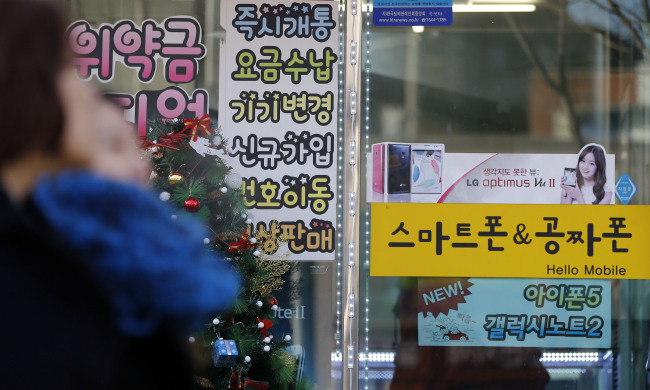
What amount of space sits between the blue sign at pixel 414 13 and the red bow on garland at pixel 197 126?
1540 mm

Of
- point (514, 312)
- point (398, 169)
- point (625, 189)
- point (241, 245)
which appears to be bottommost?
point (514, 312)

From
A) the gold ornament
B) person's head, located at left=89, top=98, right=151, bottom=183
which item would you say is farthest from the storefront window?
person's head, located at left=89, top=98, right=151, bottom=183

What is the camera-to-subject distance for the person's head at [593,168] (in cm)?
574

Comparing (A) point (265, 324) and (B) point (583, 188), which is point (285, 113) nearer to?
(A) point (265, 324)

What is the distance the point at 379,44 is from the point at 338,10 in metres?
0.39

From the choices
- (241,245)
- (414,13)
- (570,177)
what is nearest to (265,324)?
(241,245)

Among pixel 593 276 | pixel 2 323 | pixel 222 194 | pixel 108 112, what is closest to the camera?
pixel 2 323

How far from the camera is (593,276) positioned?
5.71m

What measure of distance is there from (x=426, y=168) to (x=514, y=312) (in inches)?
47.3

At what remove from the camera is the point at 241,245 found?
4.92 meters

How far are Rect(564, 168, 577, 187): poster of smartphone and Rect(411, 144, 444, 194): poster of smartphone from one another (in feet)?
2.93

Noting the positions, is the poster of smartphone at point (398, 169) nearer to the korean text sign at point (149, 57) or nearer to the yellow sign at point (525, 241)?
the yellow sign at point (525, 241)

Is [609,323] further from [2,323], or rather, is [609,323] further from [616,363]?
[2,323]

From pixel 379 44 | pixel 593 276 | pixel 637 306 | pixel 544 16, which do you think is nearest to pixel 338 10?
pixel 379 44
